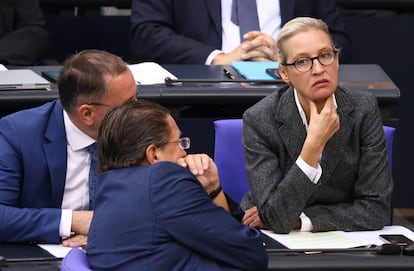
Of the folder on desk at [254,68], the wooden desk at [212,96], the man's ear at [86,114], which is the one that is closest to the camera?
the man's ear at [86,114]

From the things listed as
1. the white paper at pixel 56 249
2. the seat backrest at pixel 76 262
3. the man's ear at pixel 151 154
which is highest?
the man's ear at pixel 151 154

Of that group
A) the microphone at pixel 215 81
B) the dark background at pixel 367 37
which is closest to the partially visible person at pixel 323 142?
the microphone at pixel 215 81

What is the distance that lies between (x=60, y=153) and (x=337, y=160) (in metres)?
0.92

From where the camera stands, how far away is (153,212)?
2.75 meters

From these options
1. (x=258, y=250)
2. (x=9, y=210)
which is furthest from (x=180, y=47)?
(x=258, y=250)

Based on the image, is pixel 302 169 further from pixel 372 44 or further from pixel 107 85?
pixel 372 44

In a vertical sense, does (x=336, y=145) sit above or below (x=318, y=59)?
below

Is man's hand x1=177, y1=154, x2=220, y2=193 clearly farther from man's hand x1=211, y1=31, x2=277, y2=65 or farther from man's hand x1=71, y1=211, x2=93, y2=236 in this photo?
man's hand x1=211, y1=31, x2=277, y2=65

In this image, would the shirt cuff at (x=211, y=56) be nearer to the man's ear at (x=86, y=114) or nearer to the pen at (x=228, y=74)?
the pen at (x=228, y=74)

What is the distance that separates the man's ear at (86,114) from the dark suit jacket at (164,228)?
0.69 m

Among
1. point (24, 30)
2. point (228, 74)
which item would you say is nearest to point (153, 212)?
point (228, 74)

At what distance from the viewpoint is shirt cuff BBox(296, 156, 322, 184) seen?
3527mm

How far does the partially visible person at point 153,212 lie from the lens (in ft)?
9.02

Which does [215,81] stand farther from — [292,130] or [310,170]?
[310,170]
